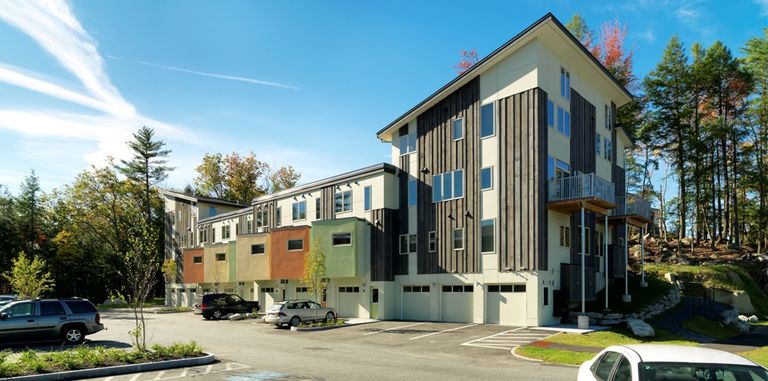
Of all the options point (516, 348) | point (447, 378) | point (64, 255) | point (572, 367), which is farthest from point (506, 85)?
point (64, 255)

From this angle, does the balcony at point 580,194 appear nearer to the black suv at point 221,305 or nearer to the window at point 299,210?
the window at point 299,210

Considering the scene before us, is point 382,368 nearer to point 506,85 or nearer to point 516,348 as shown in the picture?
point 516,348

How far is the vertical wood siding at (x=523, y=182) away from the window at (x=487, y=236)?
0.47m

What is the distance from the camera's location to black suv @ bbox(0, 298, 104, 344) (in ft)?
61.7

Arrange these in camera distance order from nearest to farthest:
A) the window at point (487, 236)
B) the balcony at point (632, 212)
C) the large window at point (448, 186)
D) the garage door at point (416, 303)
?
the window at point (487, 236)
the large window at point (448, 186)
the garage door at point (416, 303)
the balcony at point (632, 212)

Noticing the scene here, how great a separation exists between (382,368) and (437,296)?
1593 centimetres

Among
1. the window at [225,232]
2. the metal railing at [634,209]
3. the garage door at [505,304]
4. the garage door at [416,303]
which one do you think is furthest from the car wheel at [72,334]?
the window at [225,232]

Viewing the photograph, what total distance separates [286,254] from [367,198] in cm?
779

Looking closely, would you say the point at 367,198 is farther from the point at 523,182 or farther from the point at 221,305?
the point at 221,305

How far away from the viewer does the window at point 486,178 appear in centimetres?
2834

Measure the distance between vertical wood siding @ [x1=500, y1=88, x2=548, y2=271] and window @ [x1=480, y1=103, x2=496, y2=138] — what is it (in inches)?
28.0

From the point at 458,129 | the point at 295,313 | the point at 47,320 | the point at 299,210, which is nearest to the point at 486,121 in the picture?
the point at 458,129

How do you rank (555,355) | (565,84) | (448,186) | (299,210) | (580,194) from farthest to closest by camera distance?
(299,210)
(448,186)
(565,84)
(580,194)
(555,355)

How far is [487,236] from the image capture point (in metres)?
28.1
